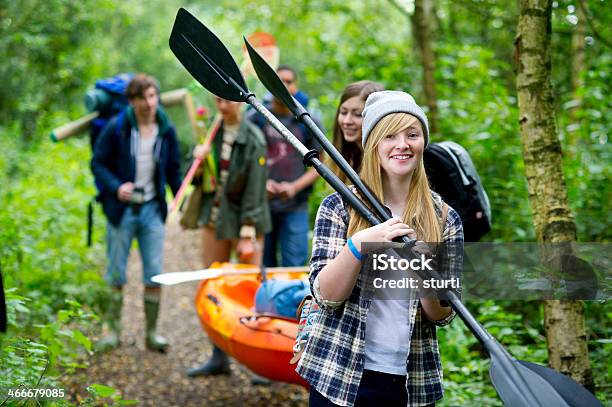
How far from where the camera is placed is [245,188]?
5.15 meters

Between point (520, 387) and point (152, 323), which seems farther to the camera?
point (152, 323)

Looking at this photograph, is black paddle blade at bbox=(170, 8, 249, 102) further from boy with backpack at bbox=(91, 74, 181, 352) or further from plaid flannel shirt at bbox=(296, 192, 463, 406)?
boy with backpack at bbox=(91, 74, 181, 352)

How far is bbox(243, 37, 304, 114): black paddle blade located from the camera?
265 cm

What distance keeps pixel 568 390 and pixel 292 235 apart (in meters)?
3.53

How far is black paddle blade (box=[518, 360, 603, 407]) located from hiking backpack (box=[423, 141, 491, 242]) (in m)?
1.01

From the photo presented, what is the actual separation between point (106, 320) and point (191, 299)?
76.5 inches

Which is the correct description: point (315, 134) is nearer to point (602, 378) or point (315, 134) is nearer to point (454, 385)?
point (454, 385)

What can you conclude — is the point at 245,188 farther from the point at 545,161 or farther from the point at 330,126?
the point at 330,126

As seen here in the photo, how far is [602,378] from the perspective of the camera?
11.5ft

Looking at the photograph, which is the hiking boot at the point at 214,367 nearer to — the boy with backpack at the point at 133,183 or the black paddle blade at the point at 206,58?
the boy with backpack at the point at 133,183

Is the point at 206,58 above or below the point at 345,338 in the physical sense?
above

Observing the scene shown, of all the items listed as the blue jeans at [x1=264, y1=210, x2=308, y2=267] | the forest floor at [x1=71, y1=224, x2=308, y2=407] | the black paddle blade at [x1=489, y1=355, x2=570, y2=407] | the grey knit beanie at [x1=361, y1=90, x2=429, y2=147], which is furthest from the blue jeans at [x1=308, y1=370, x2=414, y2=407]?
the blue jeans at [x1=264, y1=210, x2=308, y2=267]

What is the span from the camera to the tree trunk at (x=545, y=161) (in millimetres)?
3049

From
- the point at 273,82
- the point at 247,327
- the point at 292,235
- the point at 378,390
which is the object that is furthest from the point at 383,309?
the point at 292,235
